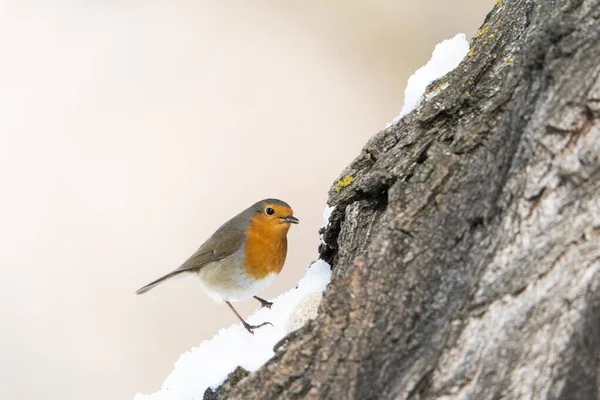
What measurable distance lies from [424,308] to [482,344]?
0.24 meters

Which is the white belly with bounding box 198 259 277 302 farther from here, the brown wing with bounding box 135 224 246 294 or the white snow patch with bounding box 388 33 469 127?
the white snow patch with bounding box 388 33 469 127

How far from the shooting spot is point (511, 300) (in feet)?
6.67

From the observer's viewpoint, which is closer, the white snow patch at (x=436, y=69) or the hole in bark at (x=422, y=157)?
the hole in bark at (x=422, y=157)

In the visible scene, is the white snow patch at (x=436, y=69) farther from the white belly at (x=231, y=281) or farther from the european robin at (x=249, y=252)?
the white belly at (x=231, y=281)

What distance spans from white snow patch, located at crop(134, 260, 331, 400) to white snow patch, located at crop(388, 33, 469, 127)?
3.45ft

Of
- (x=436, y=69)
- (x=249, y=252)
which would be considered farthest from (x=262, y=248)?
(x=436, y=69)

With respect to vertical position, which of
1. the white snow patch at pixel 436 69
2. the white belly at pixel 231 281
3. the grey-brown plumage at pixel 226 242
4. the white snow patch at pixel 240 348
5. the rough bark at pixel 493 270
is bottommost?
the rough bark at pixel 493 270

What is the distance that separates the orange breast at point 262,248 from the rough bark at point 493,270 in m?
2.51

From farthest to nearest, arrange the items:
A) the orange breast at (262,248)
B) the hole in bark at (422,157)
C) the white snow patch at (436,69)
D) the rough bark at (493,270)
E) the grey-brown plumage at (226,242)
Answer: the grey-brown plumage at (226,242) → the orange breast at (262,248) → the white snow patch at (436,69) → the hole in bark at (422,157) → the rough bark at (493,270)

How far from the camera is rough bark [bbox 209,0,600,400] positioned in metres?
1.97

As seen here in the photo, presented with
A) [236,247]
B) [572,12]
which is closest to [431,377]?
[572,12]

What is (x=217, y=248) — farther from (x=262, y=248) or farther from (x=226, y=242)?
(x=262, y=248)

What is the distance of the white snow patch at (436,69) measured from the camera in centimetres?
345

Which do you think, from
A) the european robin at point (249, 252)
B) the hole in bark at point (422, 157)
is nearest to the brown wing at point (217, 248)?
the european robin at point (249, 252)
